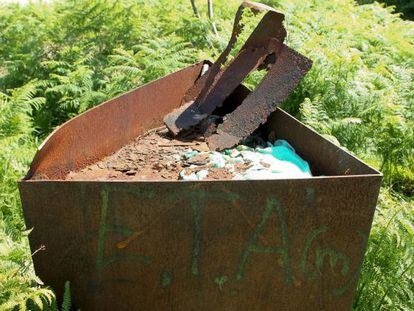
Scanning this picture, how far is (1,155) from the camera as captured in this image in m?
4.66

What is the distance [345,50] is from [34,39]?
175 inches

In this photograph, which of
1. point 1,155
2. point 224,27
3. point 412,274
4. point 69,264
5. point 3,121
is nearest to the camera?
point 69,264

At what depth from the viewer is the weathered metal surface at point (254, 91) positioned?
3871 millimetres

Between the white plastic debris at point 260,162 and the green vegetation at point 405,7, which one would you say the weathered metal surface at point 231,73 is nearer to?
the white plastic debris at point 260,162

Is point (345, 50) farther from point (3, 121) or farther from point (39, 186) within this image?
point (39, 186)

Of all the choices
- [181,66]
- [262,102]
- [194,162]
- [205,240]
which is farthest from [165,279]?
[181,66]

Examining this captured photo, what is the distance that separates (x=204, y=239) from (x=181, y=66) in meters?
3.76

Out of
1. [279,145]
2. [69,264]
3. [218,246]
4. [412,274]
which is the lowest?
[412,274]

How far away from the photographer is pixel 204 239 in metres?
2.73

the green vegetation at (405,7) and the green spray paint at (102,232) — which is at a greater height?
the green vegetation at (405,7)

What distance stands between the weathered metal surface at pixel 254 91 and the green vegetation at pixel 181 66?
2.59 ft

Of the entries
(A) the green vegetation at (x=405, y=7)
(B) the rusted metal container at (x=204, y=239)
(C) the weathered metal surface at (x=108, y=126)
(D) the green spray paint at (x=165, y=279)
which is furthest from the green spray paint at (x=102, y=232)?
(A) the green vegetation at (x=405, y=7)

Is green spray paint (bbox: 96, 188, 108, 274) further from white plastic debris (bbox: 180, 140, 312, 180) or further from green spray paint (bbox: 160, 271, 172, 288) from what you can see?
white plastic debris (bbox: 180, 140, 312, 180)

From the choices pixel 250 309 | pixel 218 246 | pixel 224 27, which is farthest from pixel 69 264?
pixel 224 27
